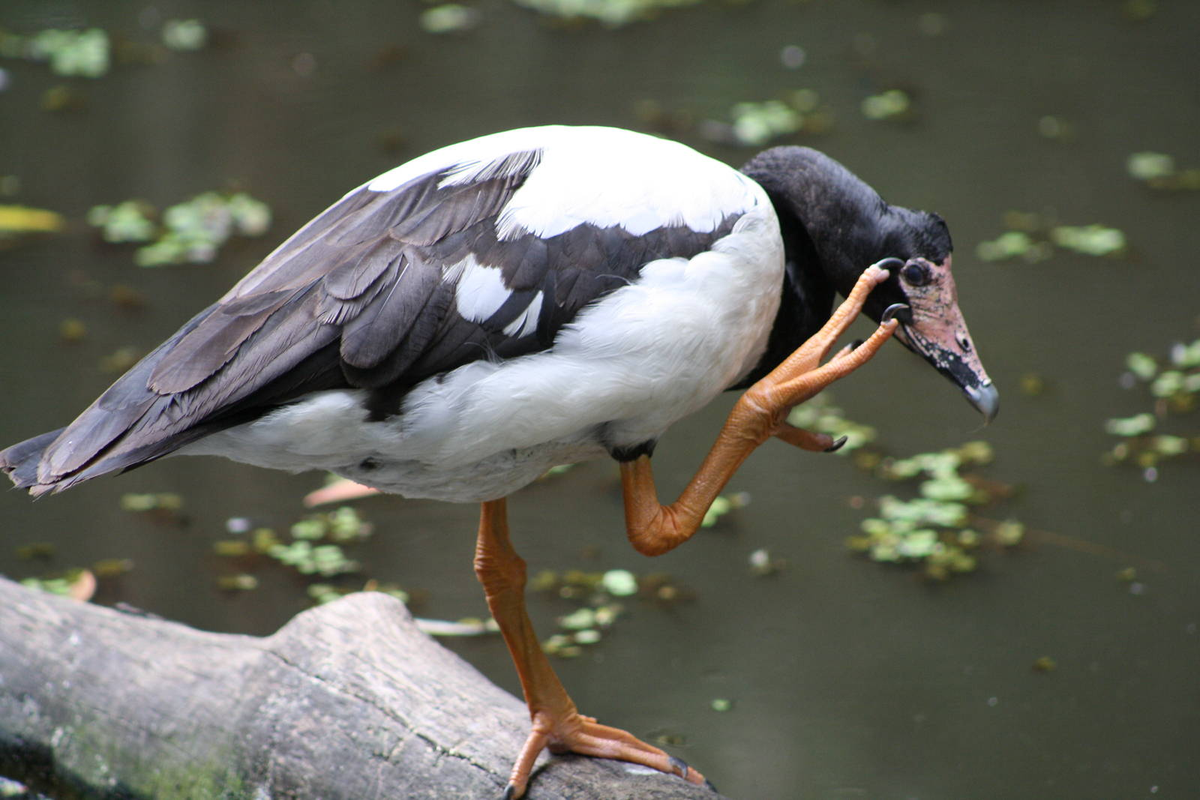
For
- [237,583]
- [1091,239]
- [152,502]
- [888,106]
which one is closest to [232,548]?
[237,583]

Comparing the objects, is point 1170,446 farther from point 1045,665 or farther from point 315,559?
point 315,559

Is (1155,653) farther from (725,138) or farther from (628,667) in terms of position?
(725,138)

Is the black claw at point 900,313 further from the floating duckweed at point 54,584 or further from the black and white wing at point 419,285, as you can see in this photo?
the floating duckweed at point 54,584

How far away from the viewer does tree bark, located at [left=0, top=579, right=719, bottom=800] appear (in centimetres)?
220

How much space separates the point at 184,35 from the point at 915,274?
4790 mm

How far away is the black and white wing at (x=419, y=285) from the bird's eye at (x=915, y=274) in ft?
1.11

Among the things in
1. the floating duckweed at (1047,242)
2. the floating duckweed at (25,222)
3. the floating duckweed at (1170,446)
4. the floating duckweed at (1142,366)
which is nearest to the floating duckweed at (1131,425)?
the floating duckweed at (1170,446)

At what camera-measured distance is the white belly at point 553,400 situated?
1.85m

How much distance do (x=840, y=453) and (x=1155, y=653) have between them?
1.07 meters

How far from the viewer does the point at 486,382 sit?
6.08ft

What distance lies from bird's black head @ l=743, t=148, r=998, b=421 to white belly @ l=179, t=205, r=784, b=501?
0.82 feet

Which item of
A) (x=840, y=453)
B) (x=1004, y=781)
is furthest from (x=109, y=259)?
(x=1004, y=781)

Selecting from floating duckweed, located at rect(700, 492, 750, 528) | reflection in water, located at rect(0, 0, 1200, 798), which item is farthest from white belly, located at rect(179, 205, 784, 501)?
floating duckweed, located at rect(700, 492, 750, 528)

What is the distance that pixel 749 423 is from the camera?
214cm
